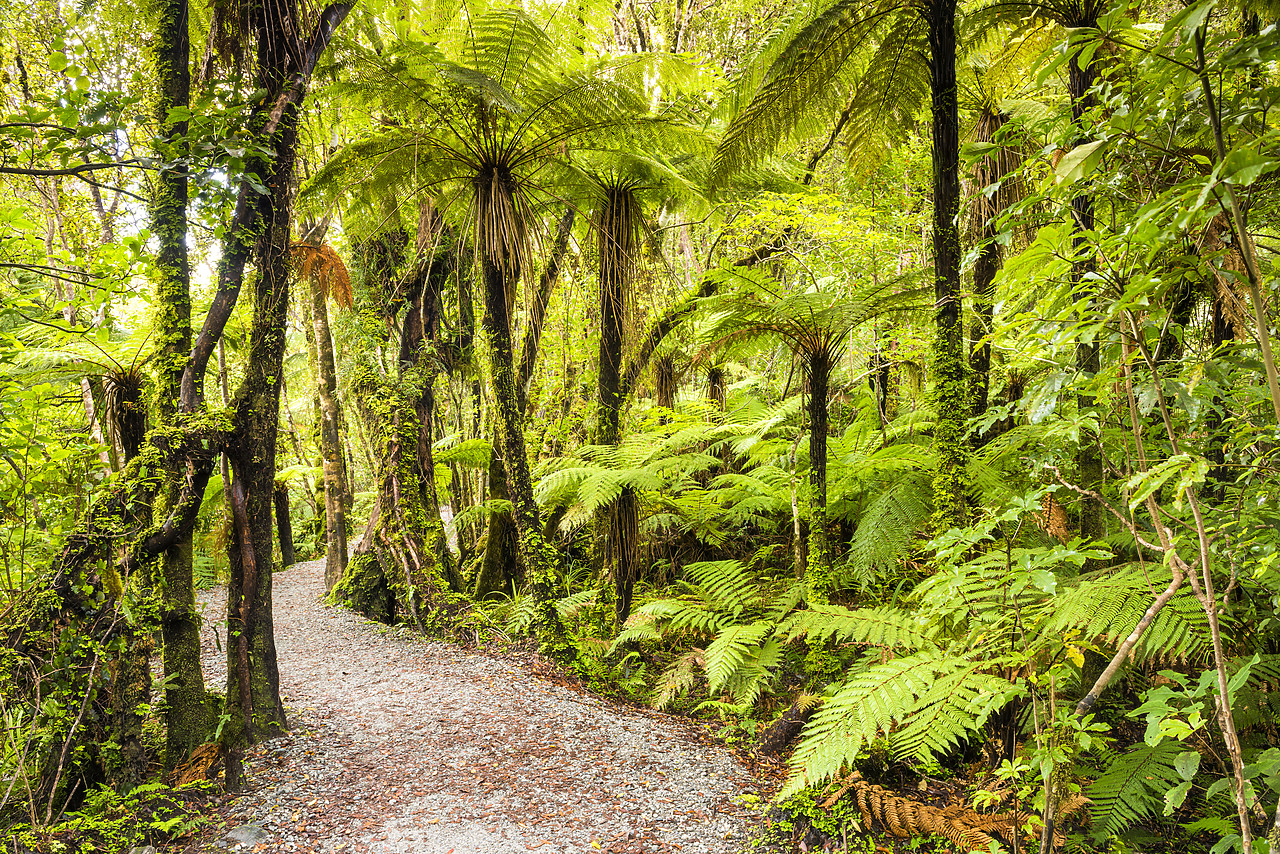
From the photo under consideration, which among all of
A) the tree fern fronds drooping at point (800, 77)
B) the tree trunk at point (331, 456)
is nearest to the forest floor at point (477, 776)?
the tree fern fronds drooping at point (800, 77)

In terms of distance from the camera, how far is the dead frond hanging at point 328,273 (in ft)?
21.7

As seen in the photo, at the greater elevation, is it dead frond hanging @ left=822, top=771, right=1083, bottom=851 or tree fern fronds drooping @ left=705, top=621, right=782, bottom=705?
tree fern fronds drooping @ left=705, top=621, right=782, bottom=705

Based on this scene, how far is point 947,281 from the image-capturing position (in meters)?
2.92

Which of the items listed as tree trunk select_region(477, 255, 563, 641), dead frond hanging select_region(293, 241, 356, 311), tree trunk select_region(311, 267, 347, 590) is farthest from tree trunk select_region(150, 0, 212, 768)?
tree trunk select_region(311, 267, 347, 590)

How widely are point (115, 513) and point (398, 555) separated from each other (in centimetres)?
354

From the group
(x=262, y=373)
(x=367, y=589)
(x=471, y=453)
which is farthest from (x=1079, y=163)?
(x=367, y=589)

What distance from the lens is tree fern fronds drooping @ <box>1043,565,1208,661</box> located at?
7.58 feet

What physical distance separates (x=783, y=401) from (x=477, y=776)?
3.74 m

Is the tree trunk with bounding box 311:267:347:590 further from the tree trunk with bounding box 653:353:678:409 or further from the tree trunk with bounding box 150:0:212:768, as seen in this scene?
the tree trunk with bounding box 150:0:212:768

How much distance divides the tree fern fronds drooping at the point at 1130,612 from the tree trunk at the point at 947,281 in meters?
0.57

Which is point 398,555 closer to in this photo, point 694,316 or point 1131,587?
point 694,316

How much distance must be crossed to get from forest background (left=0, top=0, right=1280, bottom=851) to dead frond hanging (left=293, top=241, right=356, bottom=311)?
1496 mm

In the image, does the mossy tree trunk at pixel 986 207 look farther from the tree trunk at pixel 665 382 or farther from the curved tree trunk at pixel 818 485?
the tree trunk at pixel 665 382

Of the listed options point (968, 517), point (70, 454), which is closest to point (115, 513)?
point (70, 454)
